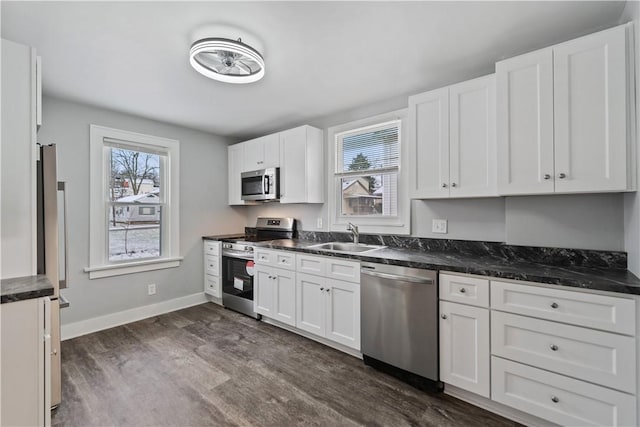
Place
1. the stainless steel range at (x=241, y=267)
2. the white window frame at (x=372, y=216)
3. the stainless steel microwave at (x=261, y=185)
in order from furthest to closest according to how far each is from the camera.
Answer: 1. the stainless steel microwave at (x=261, y=185)
2. the stainless steel range at (x=241, y=267)
3. the white window frame at (x=372, y=216)

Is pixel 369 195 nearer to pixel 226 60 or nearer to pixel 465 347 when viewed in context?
pixel 465 347

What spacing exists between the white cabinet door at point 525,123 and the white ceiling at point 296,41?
246mm

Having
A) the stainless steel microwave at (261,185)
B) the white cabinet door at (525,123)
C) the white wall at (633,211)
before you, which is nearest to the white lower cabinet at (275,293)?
the stainless steel microwave at (261,185)

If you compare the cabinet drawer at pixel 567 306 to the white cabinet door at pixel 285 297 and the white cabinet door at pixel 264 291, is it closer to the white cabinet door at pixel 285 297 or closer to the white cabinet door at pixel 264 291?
the white cabinet door at pixel 285 297

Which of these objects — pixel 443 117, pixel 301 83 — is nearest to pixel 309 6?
pixel 301 83

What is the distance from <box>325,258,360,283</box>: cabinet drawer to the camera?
2414mm

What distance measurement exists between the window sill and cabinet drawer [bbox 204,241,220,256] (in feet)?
1.12

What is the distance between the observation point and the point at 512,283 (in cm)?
169

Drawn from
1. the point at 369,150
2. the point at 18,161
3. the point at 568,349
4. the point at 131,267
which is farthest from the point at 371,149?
the point at 131,267

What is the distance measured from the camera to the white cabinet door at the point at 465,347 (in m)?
1.79

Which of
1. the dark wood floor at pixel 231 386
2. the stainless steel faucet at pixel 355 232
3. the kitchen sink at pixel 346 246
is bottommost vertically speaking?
the dark wood floor at pixel 231 386

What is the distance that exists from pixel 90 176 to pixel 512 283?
3.96 m

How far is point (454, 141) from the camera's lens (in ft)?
7.23

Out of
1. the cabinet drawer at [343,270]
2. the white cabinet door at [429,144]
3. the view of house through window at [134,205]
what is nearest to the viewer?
the white cabinet door at [429,144]
